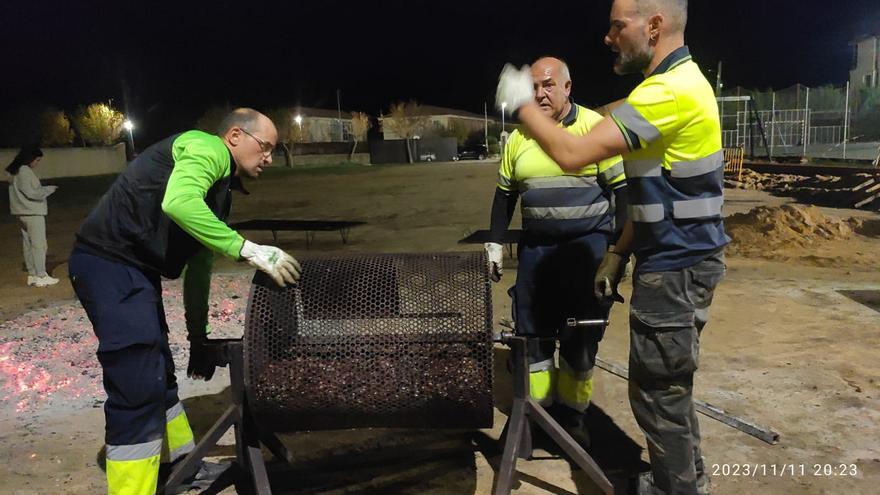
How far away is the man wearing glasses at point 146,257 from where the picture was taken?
8.16 ft

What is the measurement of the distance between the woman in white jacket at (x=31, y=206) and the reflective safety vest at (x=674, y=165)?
7871mm

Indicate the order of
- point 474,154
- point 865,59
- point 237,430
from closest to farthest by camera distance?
1. point 237,430
2. point 865,59
3. point 474,154

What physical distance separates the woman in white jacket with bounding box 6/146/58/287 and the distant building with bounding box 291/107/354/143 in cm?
6127

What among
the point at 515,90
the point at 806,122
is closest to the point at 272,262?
the point at 515,90

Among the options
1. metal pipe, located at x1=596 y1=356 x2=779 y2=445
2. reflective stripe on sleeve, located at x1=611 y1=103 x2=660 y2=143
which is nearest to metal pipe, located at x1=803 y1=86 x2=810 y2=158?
metal pipe, located at x1=596 y1=356 x2=779 y2=445

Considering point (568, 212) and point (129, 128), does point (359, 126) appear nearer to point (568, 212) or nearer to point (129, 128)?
point (129, 128)

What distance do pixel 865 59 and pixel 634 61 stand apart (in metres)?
35.2

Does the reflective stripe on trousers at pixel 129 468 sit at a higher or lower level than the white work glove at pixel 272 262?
lower

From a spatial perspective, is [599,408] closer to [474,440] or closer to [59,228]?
[474,440]

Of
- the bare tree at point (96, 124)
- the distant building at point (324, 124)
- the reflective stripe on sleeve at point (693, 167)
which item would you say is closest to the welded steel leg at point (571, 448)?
the reflective stripe on sleeve at point (693, 167)

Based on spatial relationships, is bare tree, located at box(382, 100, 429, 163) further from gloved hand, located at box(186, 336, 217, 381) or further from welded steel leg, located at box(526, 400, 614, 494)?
welded steel leg, located at box(526, 400, 614, 494)

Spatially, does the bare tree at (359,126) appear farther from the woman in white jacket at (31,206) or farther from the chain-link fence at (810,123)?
the woman in white jacket at (31,206)

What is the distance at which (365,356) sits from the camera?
242cm

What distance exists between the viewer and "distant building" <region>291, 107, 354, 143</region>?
7106 cm
